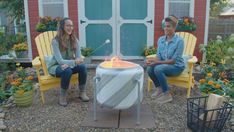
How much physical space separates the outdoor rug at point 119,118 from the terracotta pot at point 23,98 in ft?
2.58

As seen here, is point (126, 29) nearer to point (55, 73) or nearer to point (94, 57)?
point (94, 57)

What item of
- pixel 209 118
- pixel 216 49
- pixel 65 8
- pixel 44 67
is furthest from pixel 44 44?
pixel 216 49

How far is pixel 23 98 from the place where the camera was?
3.36 meters

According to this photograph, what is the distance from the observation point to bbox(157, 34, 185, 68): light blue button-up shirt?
3.33 meters

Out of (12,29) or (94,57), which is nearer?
(94,57)

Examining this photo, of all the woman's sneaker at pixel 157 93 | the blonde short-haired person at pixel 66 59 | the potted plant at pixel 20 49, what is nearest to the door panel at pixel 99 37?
the potted plant at pixel 20 49

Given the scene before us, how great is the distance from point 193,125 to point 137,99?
2.07 ft

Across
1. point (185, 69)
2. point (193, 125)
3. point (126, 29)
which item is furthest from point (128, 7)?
point (193, 125)

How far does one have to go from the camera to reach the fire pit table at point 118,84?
2.78 m

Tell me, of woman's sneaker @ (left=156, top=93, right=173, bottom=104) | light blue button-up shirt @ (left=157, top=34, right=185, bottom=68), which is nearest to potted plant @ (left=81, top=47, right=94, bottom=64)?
light blue button-up shirt @ (left=157, top=34, right=185, bottom=68)

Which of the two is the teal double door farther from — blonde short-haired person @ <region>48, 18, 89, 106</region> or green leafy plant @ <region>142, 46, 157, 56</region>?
blonde short-haired person @ <region>48, 18, 89, 106</region>

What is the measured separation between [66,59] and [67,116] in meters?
0.78

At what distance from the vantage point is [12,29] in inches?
279

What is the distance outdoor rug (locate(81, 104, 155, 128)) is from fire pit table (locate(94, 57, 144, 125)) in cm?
11
